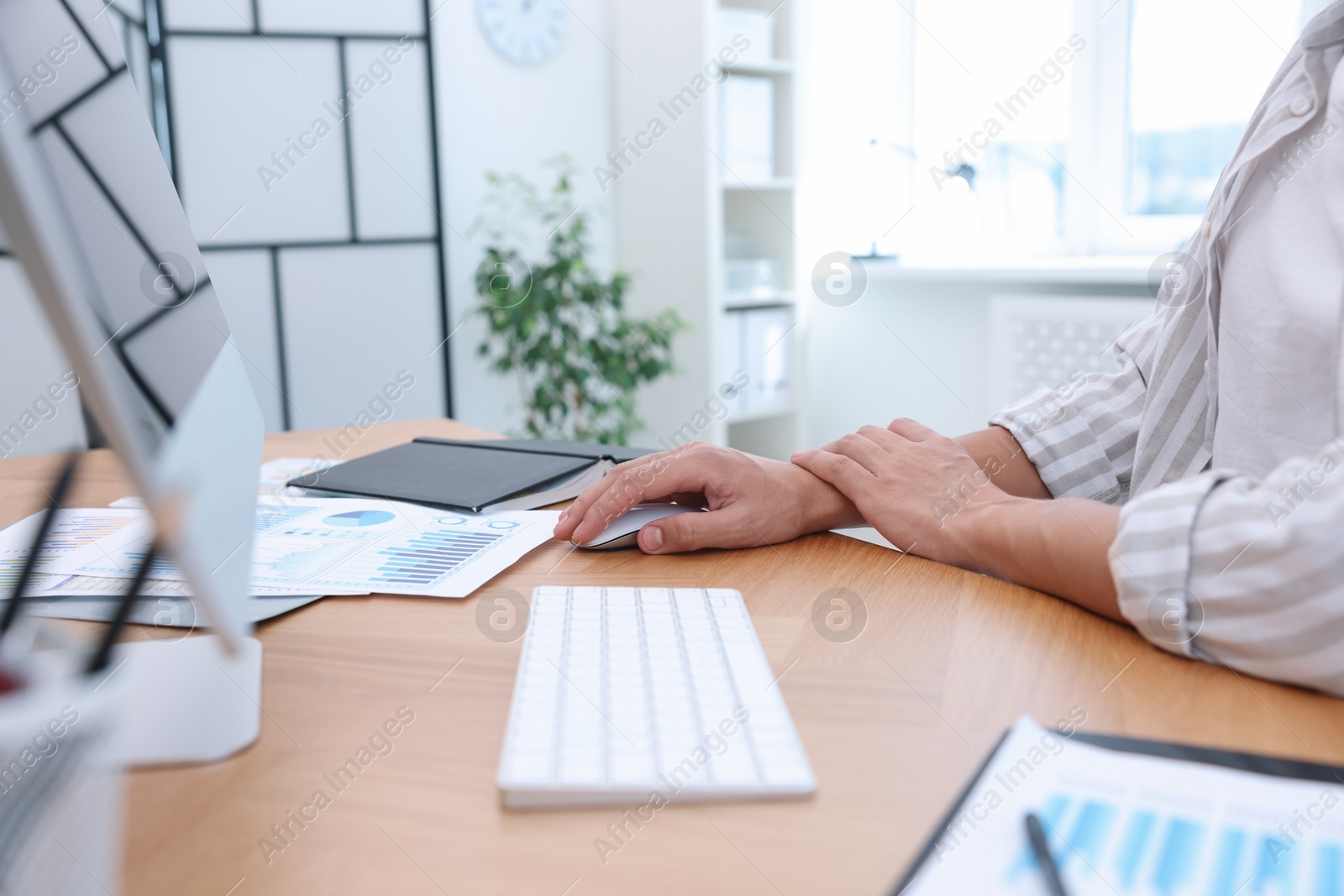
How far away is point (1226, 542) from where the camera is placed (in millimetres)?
539

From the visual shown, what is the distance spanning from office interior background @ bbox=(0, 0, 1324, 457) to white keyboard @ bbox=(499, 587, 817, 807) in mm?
2092

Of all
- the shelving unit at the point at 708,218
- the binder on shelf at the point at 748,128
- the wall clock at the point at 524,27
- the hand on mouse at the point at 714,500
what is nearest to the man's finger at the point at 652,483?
the hand on mouse at the point at 714,500

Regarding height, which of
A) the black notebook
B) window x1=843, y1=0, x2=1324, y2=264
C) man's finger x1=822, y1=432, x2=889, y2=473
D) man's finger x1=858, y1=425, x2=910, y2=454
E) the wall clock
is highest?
the wall clock

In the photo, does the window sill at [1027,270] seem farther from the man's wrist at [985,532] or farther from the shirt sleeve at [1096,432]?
the man's wrist at [985,532]

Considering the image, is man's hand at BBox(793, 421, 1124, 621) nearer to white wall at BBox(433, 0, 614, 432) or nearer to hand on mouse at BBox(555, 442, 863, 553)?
hand on mouse at BBox(555, 442, 863, 553)

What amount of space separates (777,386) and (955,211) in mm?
818

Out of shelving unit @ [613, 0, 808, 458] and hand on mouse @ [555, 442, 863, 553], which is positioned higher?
shelving unit @ [613, 0, 808, 458]

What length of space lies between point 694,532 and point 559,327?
2056 millimetres

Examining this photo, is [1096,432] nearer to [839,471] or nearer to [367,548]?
[839,471]

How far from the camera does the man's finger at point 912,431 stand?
0.86 m

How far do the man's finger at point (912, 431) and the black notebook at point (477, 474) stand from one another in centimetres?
29

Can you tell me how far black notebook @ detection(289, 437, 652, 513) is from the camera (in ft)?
3.02

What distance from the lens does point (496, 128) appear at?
9.79 feet

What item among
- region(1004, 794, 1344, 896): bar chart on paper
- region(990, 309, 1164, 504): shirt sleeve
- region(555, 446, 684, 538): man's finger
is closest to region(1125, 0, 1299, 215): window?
region(990, 309, 1164, 504): shirt sleeve
